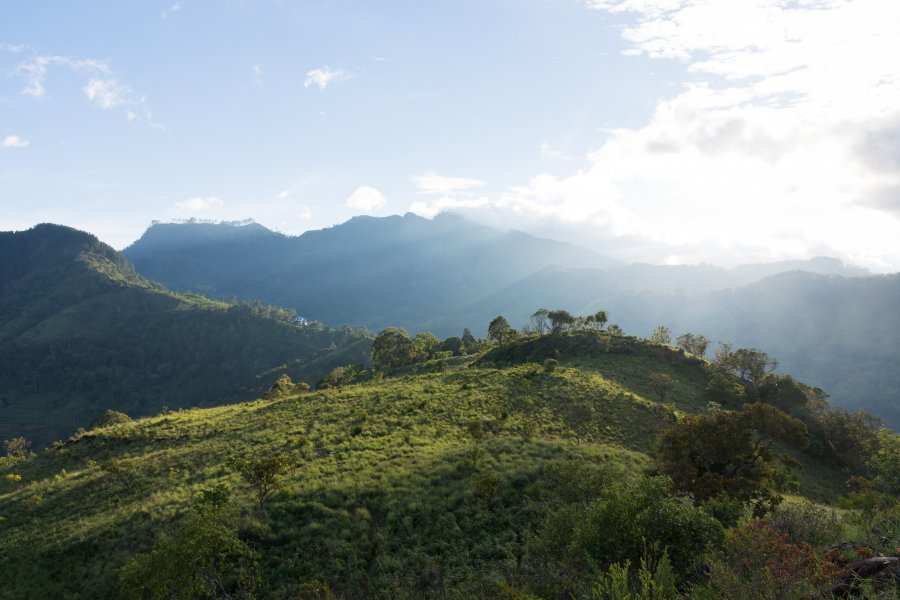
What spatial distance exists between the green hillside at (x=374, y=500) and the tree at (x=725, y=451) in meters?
2.92

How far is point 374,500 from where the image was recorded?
27.7 meters

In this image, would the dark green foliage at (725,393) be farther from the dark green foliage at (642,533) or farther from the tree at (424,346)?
the tree at (424,346)

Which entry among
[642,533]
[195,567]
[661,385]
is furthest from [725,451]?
[661,385]

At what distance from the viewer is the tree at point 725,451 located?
23953mm

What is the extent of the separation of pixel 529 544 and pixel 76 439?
6059 cm

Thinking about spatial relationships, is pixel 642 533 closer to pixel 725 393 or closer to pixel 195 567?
pixel 195 567

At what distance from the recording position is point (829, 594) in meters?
10.2

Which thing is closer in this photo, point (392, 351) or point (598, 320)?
point (598, 320)

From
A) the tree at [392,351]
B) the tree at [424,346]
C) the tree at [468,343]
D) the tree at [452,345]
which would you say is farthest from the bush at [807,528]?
the tree at [452,345]

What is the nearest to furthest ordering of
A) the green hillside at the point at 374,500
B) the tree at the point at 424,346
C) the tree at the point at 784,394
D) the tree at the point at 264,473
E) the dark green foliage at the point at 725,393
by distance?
the green hillside at the point at 374,500 < the tree at the point at 264,473 < the dark green foliage at the point at 725,393 < the tree at the point at 784,394 < the tree at the point at 424,346

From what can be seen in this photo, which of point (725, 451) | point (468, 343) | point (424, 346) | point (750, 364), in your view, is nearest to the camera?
point (725, 451)

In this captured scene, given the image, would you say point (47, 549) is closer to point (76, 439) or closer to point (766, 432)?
point (76, 439)

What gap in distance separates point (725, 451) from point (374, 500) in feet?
71.5

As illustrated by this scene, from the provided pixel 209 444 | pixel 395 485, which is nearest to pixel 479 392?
pixel 395 485
